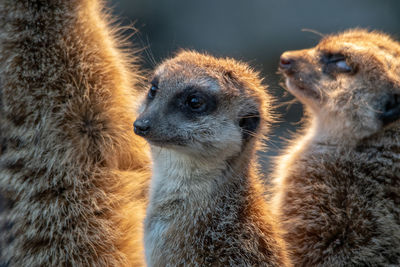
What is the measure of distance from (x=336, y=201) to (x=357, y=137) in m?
0.26

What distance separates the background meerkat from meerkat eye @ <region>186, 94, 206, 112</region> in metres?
0.44

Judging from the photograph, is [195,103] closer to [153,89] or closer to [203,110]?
[203,110]

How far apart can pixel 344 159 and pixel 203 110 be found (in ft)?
1.64

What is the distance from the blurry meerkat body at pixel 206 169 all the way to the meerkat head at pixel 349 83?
328 mm

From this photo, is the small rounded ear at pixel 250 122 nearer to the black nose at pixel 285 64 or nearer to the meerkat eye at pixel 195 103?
the meerkat eye at pixel 195 103

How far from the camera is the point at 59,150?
1.48 meters

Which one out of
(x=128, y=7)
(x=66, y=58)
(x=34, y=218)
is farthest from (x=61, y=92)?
(x=128, y=7)

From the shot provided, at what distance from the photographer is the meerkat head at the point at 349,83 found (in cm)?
169

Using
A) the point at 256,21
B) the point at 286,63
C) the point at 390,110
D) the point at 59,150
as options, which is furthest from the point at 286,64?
the point at 256,21

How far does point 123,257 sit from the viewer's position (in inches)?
60.1

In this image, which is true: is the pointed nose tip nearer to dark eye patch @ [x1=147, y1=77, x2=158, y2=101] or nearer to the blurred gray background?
dark eye patch @ [x1=147, y1=77, x2=158, y2=101]

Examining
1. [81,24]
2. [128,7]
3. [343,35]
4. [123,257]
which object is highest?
[128,7]

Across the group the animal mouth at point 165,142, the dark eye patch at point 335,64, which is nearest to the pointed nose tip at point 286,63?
the dark eye patch at point 335,64

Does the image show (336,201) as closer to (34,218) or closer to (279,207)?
(279,207)
